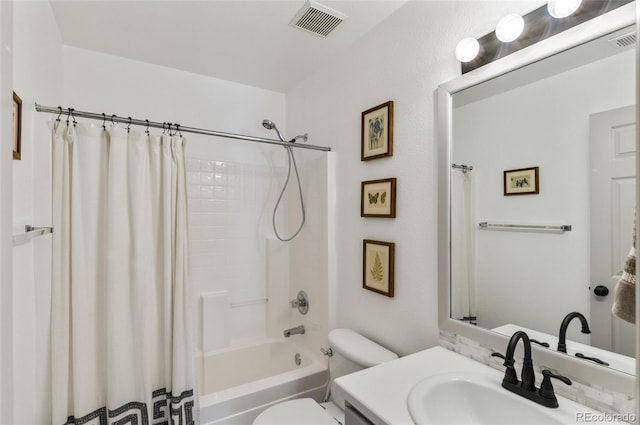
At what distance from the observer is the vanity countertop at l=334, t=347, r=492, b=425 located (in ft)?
2.95

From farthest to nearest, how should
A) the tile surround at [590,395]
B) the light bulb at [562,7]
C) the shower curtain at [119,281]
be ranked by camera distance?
the shower curtain at [119,281] < the light bulb at [562,7] < the tile surround at [590,395]

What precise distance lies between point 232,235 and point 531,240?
6.53 feet

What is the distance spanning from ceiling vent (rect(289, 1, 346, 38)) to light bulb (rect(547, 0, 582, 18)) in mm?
984

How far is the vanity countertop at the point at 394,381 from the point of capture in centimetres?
90

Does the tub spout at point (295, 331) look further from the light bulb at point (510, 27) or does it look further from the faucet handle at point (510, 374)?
the light bulb at point (510, 27)

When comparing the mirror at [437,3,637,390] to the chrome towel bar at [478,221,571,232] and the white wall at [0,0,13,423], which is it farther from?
the white wall at [0,0,13,423]

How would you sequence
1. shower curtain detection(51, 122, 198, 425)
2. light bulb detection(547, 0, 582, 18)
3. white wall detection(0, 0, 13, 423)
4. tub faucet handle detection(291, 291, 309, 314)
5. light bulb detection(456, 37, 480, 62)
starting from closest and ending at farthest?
white wall detection(0, 0, 13, 423)
light bulb detection(547, 0, 582, 18)
light bulb detection(456, 37, 480, 62)
shower curtain detection(51, 122, 198, 425)
tub faucet handle detection(291, 291, 309, 314)

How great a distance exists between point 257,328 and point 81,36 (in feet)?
7.55

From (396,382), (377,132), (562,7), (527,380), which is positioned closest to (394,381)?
(396,382)

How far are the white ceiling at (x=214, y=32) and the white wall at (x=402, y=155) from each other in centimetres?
17

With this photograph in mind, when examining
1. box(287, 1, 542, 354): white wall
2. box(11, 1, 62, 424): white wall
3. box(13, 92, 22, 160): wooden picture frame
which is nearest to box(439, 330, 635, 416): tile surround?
box(287, 1, 542, 354): white wall

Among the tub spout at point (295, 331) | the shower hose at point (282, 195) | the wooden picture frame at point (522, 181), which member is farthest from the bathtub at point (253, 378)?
the wooden picture frame at point (522, 181)

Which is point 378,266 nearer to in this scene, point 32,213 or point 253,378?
point 253,378

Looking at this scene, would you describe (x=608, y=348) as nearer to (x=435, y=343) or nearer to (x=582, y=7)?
(x=435, y=343)
